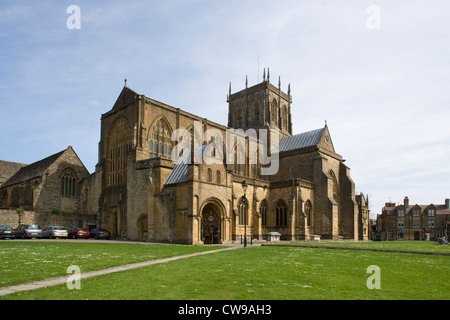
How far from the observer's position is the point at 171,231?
33250 mm

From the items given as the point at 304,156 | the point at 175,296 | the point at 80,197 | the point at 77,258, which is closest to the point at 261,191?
the point at 304,156

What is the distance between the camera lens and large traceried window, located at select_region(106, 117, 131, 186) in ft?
145

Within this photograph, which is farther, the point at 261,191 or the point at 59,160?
the point at 59,160

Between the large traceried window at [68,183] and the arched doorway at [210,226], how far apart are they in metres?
22.9

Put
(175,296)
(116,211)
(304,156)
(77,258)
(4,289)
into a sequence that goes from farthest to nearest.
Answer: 1. (304,156)
2. (116,211)
3. (77,258)
4. (4,289)
5. (175,296)

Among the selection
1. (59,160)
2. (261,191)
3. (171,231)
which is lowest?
(171,231)

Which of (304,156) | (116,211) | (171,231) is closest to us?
(171,231)

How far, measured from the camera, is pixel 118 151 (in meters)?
45.3

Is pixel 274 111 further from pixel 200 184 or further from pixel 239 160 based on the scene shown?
pixel 200 184

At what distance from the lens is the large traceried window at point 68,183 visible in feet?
160

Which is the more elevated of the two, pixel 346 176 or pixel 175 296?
pixel 346 176

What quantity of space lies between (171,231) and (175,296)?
81.2 feet

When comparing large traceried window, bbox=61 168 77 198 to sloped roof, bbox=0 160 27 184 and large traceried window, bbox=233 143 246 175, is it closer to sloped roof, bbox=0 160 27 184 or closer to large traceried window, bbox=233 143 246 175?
sloped roof, bbox=0 160 27 184
